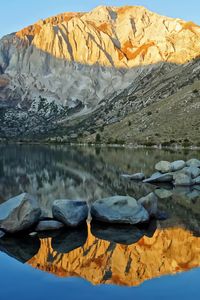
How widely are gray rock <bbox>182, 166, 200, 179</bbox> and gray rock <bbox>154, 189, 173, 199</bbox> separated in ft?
25.6

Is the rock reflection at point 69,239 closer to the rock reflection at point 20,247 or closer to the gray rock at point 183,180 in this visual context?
the rock reflection at point 20,247

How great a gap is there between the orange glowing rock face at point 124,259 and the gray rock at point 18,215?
230 cm

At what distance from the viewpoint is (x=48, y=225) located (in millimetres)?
30375

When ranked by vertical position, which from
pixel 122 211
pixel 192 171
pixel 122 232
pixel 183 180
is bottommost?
pixel 122 232

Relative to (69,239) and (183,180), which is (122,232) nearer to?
(69,239)

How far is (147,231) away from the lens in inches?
1156

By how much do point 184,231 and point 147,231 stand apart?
8.13 feet

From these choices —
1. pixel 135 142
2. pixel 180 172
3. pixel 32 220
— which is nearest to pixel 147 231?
pixel 32 220

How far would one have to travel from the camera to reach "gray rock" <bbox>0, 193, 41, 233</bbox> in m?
28.7

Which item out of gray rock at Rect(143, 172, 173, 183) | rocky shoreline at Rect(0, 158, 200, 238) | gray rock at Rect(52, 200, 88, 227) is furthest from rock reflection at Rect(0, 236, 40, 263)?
gray rock at Rect(143, 172, 173, 183)

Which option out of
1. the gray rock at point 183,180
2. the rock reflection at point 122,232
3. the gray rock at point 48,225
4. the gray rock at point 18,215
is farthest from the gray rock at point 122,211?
the gray rock at point 183,180

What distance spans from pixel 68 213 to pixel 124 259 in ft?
27.4

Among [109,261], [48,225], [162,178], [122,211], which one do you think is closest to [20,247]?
[48,225]

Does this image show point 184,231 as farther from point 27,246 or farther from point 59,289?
point 59,289
